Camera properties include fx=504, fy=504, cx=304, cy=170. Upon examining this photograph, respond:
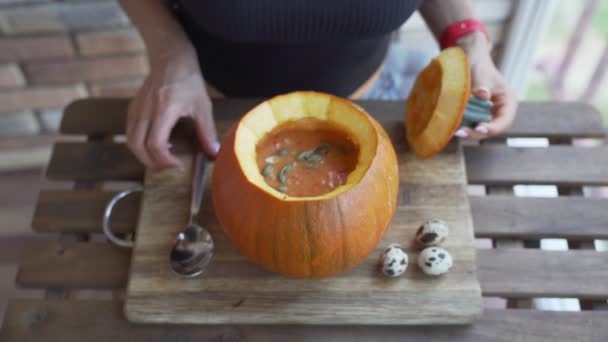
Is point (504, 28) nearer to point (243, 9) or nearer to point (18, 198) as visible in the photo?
point (243, 9)

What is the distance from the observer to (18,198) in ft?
5.21

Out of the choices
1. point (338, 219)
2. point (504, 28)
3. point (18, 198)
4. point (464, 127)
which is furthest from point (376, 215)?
point (18, 198)

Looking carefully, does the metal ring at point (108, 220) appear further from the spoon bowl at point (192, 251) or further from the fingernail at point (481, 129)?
the fingernail at point (481, 129)

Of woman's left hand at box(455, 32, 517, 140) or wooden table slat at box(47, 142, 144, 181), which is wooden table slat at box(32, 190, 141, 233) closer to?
wooden table slat at box(47, 142, 144, 181)

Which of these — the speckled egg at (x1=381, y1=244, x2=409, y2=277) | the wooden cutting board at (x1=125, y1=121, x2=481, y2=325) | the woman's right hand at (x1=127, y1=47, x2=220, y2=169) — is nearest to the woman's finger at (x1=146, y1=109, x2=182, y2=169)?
the woman's right hand at (x1=127, y1=47, x2=220, y2=169)

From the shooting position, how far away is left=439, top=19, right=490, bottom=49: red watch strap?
885 millimetres

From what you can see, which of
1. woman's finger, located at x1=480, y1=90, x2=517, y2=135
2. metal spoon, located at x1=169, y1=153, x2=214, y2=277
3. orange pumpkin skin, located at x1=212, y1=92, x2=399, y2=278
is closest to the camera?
orange pumpkin skin, located at x1=212, y1=92, x2=399, y2=278

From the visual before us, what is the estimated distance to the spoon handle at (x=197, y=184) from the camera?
0.75 metres

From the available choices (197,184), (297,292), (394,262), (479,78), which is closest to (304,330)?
(297,292)

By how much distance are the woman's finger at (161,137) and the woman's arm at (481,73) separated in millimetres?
448

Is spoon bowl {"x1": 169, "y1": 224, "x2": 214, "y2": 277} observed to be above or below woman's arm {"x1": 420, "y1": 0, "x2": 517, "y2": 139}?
below

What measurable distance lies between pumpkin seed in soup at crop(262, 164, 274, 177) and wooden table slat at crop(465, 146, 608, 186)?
0.36 meters

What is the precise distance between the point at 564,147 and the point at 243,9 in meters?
0.58

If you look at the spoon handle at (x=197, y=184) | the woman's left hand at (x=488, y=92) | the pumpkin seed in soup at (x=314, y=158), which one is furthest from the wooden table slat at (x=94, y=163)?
the woman's left hand at (x=488, y=92)
